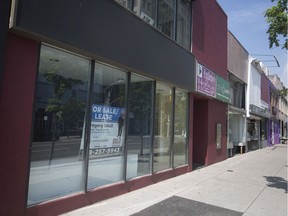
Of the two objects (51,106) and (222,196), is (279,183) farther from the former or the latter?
(51,106)

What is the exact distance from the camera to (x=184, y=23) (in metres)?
10.3

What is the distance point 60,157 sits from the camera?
5539 millimetres

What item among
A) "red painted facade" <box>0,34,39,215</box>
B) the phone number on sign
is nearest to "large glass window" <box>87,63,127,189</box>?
the phone number on sign

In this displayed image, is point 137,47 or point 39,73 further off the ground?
point 137,47

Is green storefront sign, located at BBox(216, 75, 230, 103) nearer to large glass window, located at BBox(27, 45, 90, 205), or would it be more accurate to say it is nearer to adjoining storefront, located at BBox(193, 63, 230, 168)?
adjoining storefront, located at BBox(193, 63, 230, 168)

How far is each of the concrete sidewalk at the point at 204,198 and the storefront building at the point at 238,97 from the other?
8.64 m

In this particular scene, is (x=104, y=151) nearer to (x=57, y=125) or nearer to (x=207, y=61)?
(x=57, y=125)

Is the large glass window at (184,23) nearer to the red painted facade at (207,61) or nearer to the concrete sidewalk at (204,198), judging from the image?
the red painted facade at (207,61)

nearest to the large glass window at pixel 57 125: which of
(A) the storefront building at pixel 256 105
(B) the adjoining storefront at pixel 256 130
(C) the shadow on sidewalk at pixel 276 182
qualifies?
(C) the shadow on sidewalk at pixel 276 182

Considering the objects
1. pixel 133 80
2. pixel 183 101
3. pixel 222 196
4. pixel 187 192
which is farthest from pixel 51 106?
pixel 183 101

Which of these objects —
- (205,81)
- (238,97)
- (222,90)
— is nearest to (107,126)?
(205,81)

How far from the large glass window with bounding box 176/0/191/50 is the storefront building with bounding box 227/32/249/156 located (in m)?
7.42

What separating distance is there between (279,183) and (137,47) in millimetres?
6355

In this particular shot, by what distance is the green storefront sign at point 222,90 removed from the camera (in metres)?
13.4
